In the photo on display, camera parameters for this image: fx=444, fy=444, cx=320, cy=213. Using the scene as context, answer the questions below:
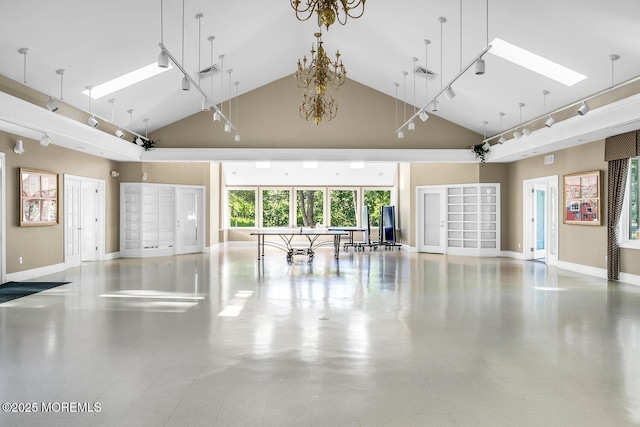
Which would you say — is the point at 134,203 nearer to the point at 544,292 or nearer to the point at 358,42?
the point at 358,42

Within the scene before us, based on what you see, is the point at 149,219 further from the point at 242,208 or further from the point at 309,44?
the point at 309,44

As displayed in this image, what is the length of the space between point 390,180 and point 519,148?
624 centimetres

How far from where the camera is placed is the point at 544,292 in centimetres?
647

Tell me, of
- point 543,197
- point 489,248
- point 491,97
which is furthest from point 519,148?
point 489,248

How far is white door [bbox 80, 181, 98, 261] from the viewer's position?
33.9 feet

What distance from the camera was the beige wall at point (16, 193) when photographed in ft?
24.5

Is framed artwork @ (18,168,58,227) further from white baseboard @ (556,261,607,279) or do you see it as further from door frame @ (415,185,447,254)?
white baseboard @ (556,261,607,279)

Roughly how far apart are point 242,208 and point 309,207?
7.87 feet

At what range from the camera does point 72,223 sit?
380 inches

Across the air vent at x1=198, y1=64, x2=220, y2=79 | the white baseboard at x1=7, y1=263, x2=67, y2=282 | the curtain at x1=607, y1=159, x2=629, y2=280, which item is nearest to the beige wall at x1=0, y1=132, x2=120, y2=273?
the white baseboard at x1=7, y1=263, x2=67, y2=282

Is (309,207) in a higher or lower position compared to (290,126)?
lower

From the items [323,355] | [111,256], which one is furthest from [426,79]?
[111,256]

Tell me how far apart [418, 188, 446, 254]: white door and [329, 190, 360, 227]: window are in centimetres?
323

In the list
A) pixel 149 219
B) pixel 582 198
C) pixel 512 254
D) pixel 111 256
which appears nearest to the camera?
pixel 582 198
